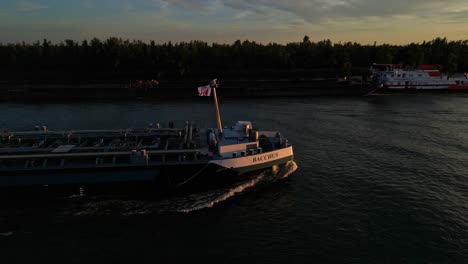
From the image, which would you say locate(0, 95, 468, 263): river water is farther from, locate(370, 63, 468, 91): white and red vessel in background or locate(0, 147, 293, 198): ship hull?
locate(370, 63, 468, 91): white and red vessel in background

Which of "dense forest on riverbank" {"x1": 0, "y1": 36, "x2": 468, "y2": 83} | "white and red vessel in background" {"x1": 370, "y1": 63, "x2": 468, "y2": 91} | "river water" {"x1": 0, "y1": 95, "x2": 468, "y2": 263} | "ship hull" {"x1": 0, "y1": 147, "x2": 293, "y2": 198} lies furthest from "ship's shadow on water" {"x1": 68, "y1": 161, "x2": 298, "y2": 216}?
"dense forest on riverbank" {"x1": 0, "y1": 36, "x2": 468, "y2": 83}

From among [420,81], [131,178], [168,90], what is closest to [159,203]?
[131,178]

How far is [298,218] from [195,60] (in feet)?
401

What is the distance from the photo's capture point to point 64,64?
465 ft

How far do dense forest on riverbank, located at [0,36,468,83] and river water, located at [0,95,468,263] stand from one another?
310ft

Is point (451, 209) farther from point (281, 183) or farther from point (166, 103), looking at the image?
point (166, 103)

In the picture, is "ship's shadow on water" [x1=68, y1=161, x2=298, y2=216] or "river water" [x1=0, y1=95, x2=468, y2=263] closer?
"river water" [x1=0, y1=95, x2=468, y2=263]

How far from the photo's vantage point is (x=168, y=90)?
353 ft

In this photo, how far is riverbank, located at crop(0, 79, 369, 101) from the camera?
3925 inches

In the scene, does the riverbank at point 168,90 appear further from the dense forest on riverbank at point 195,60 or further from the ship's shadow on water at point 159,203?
the ship's shadow on water at point 159,203

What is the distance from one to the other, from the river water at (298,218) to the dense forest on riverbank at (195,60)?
94395mm

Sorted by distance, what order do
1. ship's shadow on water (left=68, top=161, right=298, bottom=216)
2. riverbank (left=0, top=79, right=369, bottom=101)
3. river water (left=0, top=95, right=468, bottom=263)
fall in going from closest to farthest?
river water (left=0, top=95, right=468, bottom=263), ship's shadow on water (left=68, top=161, right=298, bottom=216), riverbank (left=0, top=79, right=369, bottom=101)

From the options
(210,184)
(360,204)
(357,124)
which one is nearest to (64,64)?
(357,124)

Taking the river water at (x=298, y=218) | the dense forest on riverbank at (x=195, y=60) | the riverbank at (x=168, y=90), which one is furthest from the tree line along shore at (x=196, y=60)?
the river water at (x=298, y=218)
